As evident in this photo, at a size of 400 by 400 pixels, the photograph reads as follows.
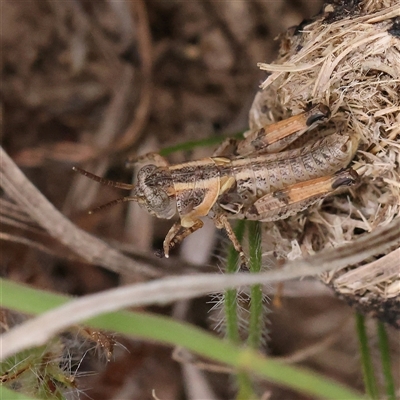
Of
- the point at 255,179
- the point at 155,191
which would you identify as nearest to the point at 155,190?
the point at 155,191

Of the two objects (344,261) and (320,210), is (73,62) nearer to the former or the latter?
(320,210)

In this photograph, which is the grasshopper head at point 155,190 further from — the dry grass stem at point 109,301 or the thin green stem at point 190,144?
the dry grass stem at point 109,301

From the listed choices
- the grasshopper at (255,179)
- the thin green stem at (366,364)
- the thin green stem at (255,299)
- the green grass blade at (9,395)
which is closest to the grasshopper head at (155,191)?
the grasshopper at (255,179)

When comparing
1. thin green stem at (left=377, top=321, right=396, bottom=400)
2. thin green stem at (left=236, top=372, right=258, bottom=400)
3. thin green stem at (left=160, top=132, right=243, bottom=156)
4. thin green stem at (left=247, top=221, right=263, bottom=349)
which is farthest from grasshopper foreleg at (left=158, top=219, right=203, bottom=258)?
thin green stem at (left=377, top=321, right=396, bottom=400)

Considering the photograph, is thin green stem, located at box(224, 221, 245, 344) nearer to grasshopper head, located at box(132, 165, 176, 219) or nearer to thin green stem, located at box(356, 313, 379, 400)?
grasshopper head, located at box(132, 165, 176, 219)

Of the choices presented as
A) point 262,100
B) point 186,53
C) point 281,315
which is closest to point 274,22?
point 186,53

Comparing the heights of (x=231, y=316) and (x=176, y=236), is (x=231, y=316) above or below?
below

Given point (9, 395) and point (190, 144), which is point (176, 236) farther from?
point (9, 395)

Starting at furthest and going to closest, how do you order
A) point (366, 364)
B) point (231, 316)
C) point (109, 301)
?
point (366, 364) < point (231, 316) < point (109, 301)
